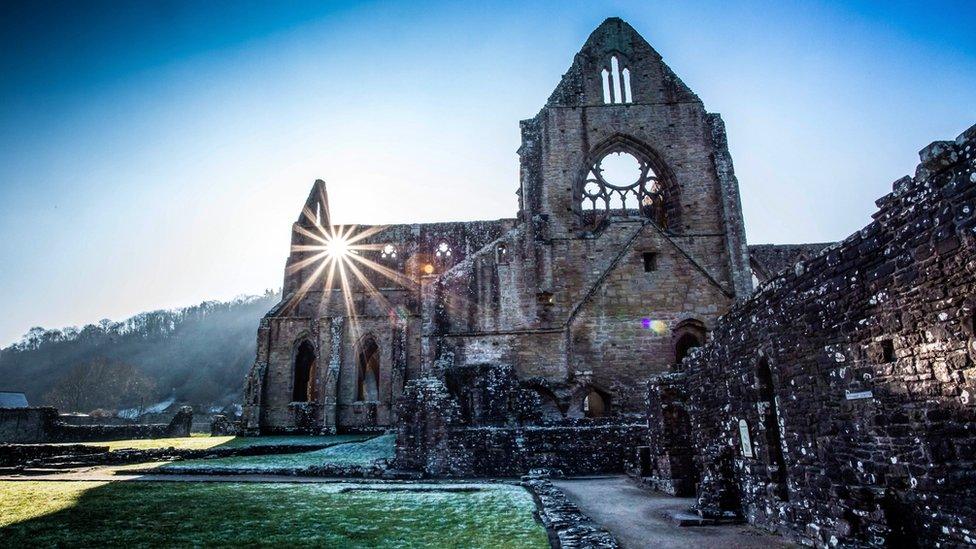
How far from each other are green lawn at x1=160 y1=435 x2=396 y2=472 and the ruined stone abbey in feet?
5.38

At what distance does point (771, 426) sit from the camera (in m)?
6.38

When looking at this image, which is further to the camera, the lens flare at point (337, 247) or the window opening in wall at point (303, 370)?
the lens flare at point (337, 247)

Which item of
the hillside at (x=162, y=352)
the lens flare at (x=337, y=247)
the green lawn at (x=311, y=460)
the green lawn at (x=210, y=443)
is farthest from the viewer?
the hillside at (x=162, y=352)

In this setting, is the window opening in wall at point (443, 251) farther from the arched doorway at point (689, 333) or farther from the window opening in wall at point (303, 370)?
the arched doorway at point (689, 333)

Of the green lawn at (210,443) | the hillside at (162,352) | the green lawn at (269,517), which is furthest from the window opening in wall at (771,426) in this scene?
the hillside at (162,352)

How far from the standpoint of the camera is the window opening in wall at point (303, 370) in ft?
97.2

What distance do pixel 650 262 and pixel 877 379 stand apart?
1351 cm

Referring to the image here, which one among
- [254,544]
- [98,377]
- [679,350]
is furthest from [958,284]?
[98,377]

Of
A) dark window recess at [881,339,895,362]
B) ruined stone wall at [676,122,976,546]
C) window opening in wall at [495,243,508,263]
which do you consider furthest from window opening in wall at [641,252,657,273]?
dark window recess at [881,339,895,362]

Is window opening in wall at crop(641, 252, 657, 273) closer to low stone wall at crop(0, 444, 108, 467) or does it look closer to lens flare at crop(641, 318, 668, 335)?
lens flare at crop(641, 318, 668, 335)

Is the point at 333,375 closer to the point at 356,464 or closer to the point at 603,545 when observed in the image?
the point at 356,464

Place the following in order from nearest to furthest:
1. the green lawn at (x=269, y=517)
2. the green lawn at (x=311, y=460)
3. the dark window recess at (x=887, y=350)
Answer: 1. the dark window recess at (x=887, y=350)
2. the green lawn at (x=269, y=517)
3. the green lawn at (x=311, y=460)

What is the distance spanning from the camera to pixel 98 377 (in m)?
56.2

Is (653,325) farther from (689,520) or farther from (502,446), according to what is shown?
(689,520)
